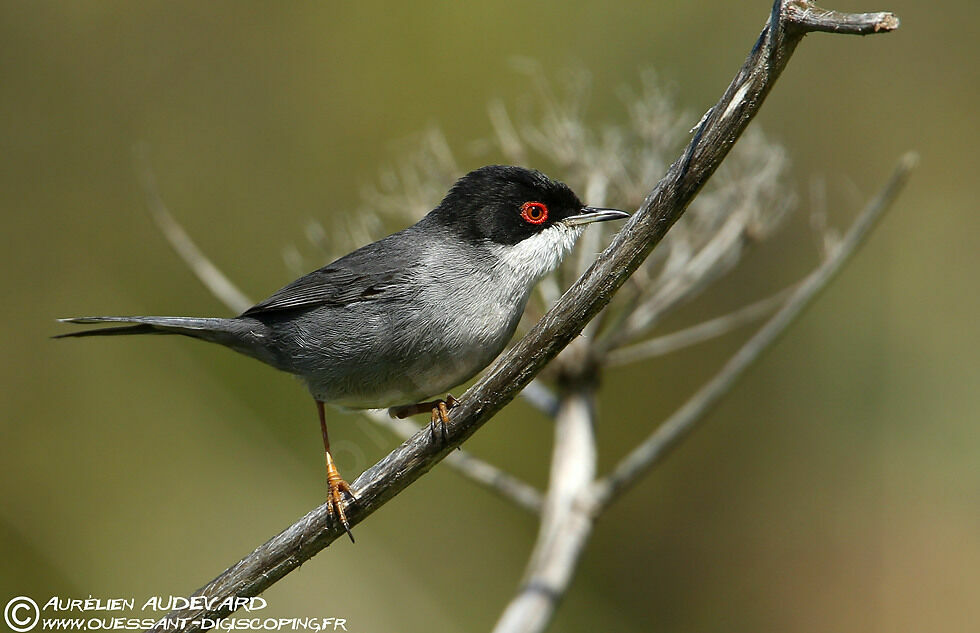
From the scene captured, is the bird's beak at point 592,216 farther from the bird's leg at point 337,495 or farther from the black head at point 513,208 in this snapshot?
the bird's leg at point 337,495

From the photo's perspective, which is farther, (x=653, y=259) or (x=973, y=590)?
(x=973, y=590)

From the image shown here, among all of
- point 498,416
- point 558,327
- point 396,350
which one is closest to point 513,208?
point 396,350

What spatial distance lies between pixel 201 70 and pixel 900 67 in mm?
5039

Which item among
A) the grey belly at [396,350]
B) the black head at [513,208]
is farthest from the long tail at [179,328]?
the black head at [513,208]

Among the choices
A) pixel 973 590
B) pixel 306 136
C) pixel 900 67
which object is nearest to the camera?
pixel 973 590

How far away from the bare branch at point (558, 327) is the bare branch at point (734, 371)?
3.26 ft

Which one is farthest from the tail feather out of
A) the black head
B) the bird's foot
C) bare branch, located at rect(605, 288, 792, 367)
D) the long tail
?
bare branch, located at rect(605, 288, 792, 367)

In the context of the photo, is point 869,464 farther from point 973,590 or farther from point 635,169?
point 635,169

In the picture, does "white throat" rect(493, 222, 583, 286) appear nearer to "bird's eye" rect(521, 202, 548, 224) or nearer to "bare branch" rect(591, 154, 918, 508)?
"bird's eye" rect(521, 202, 548, 224)

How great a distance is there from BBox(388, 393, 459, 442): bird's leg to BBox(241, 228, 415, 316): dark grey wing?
0.42 m

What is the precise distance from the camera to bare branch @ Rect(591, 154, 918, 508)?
340 cm

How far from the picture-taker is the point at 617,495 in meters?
3.39

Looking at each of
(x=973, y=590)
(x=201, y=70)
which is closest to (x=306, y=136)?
(x=201, y=70)

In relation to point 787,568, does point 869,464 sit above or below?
above
